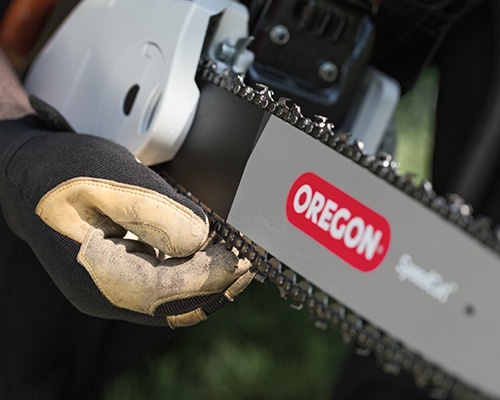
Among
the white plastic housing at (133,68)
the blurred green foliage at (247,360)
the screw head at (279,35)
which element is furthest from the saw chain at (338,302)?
the blurred green foliage at (247,360)

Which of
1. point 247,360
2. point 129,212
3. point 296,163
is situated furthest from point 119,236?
point 247,360

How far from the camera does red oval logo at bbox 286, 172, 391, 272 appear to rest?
0.58 meters

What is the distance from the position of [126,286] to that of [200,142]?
0.33 meters

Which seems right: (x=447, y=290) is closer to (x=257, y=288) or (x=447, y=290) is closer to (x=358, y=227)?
(x=358, y=227)

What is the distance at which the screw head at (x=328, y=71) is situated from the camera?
1.15 meters

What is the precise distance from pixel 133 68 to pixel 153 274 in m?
0.53

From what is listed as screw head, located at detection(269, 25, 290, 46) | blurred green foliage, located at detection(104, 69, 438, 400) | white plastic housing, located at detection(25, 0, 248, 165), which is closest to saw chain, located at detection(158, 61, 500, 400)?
white plastic housing, located at detection(25, 0, 248, 165)

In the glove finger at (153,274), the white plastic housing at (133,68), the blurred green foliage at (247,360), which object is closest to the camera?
the glove finger at (153,274)

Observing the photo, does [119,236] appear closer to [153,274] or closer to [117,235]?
[117,235]

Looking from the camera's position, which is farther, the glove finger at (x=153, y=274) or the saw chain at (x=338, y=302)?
the glove finger at (x=153, y=274)

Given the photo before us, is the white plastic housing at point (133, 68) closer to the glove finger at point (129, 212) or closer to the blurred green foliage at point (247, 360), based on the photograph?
the glove finger at point (129, 212)

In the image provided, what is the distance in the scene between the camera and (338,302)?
0.62m

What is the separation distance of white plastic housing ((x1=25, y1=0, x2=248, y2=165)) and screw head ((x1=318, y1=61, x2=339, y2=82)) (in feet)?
0.81

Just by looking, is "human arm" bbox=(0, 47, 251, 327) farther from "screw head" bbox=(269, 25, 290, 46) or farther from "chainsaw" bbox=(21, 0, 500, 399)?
"screw head" bbox=(269, 25, 290, 46)
